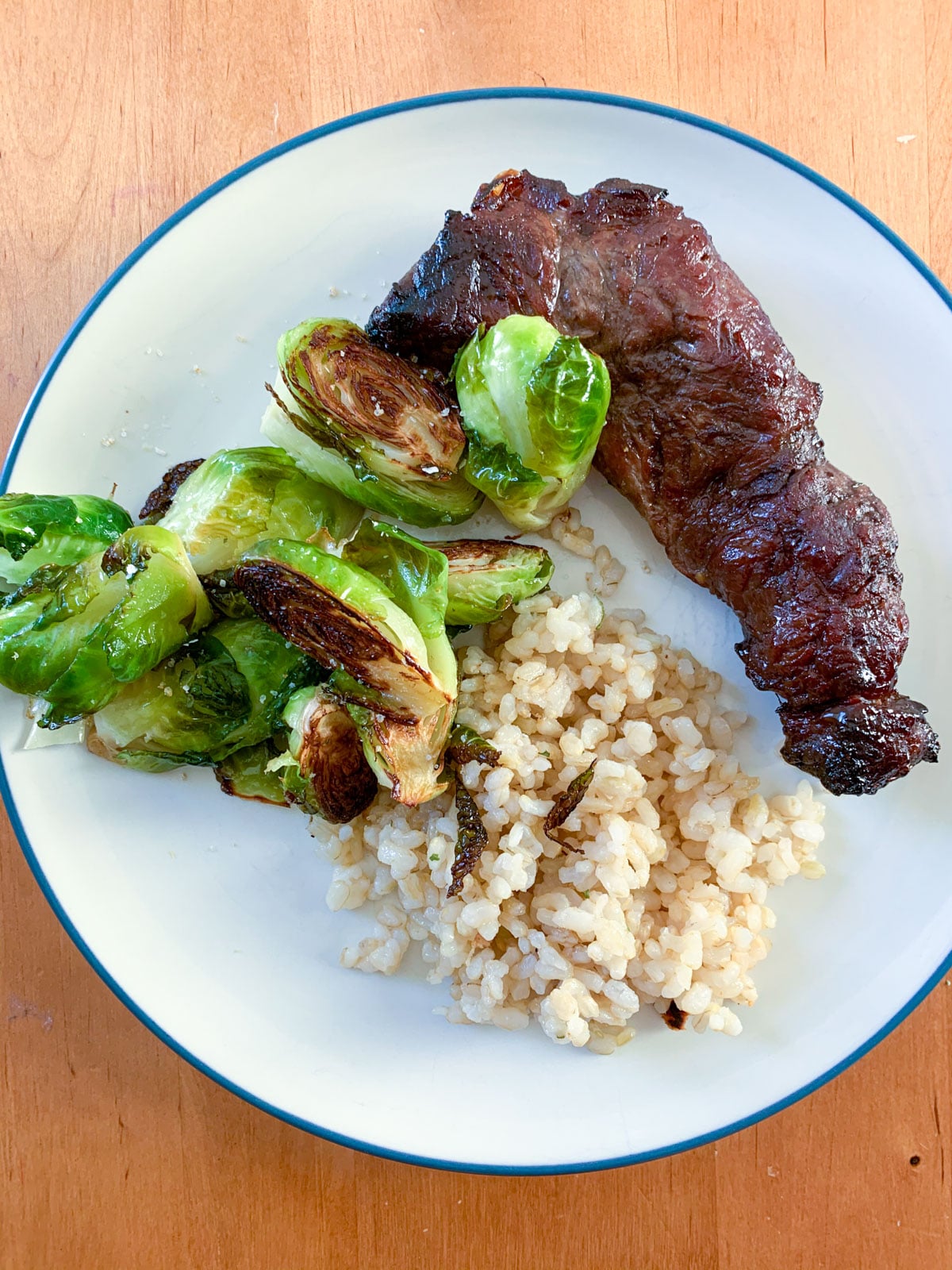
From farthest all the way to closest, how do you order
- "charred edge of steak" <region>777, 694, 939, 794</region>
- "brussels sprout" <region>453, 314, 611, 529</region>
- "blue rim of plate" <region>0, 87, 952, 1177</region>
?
"blue rim of plate" <region>0, 87, 952, 1177</region>, "charred edge of steak" <region>777, 694, 939, 794</region>, "brussels sprout" <region>453, 314, 611, 529</region>

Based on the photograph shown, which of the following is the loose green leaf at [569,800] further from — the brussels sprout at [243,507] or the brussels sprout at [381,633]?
the brussels sprout at [243,507]

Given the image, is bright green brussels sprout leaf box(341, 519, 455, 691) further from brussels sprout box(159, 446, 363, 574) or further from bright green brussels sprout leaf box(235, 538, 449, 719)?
brussels sprout box(159, 446, 363, 574)

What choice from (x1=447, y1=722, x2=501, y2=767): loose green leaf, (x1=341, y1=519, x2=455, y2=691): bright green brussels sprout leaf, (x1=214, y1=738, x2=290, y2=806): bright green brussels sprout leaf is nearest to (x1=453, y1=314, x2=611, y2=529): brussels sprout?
(x1=341, y1=519, x2=455, y2=691): bright green brussels sprout leaf

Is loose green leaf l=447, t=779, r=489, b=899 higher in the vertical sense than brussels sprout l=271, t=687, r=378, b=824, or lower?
lower

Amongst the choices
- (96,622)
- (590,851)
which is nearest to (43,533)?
(96,622)

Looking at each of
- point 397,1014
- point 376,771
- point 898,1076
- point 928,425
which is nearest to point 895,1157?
point 898,1076

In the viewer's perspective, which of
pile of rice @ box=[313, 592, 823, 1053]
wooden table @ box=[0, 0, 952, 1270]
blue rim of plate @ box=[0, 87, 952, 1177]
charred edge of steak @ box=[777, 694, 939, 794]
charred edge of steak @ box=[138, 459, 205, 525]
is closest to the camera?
charred edge of steak @ box=[777, 694, 939, 794]

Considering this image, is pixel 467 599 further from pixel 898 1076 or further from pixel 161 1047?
pixel 898 1076

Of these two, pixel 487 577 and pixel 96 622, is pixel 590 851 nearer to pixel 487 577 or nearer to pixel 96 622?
pixel 487 577
